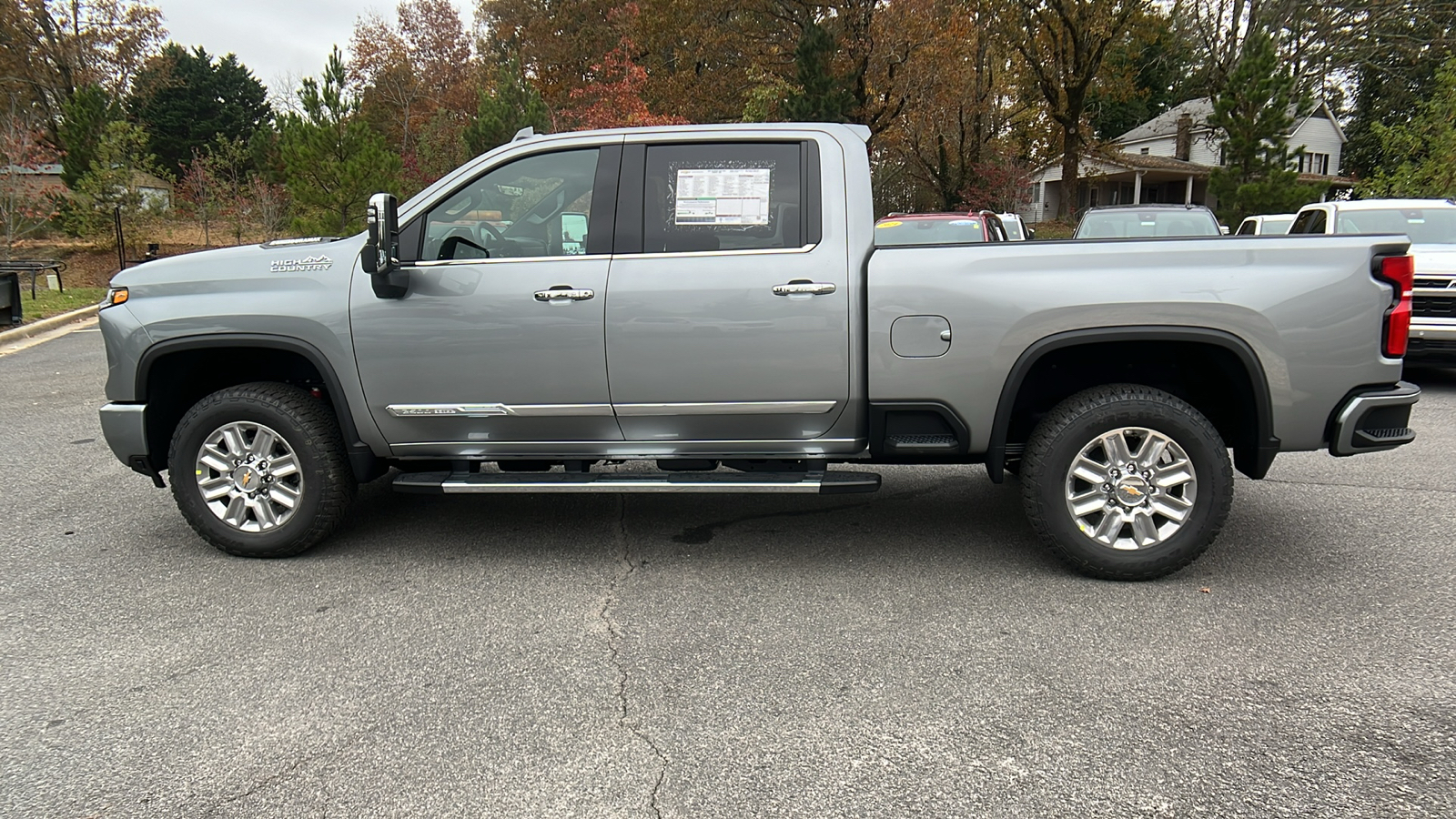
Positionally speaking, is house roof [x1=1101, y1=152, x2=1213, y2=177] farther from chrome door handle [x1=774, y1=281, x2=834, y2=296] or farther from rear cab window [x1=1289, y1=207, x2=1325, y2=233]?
chrome door handle [x1=774, y1=281, x2=834, y2=296]

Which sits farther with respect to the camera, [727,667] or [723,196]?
[723,196]

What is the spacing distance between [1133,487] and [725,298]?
1.96m

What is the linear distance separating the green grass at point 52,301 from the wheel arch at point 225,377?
1220 cm

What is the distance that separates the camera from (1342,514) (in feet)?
16.8

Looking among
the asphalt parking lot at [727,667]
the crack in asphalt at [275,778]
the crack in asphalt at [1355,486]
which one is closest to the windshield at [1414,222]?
the crack in asphalt at [1355,486]

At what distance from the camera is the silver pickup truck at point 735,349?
3.95 meters

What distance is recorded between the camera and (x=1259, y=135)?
24.6 meters

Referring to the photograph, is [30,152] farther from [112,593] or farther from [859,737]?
[859,737]

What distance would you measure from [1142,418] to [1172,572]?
2.40ft

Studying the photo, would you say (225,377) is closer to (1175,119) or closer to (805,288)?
(805,288)

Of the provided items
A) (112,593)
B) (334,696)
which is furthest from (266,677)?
(112,593)

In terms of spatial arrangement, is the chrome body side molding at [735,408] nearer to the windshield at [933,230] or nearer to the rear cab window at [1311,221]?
the windshield at [933,230]

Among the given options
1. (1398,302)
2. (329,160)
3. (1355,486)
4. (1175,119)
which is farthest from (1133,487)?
(1175,119)

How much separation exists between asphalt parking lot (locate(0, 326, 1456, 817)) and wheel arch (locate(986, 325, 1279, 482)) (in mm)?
583
